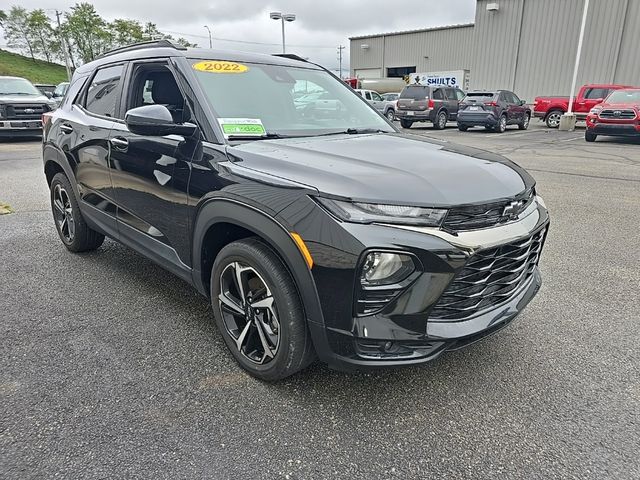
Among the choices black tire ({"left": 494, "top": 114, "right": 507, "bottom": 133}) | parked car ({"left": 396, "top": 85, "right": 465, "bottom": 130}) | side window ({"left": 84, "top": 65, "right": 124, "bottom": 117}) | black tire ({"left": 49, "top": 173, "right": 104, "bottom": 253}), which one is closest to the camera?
side window ({"left": 84, "top": 65, "right": 124, "bottom": 117})

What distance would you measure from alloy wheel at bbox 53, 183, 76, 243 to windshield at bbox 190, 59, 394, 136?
2.31 meters

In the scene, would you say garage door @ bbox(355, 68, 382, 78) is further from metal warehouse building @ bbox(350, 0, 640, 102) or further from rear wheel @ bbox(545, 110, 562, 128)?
rear wheel @ bbox(545, 110, 562, 128)

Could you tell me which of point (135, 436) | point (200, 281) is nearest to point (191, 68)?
point (200, 281)

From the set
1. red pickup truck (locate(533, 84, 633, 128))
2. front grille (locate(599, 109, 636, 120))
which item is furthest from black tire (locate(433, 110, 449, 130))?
front grille (locate(599, 109, 636, 120))

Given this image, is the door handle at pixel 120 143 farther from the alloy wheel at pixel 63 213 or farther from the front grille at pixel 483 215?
the front grille at pixel 483 215

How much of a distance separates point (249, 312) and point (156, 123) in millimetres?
1194

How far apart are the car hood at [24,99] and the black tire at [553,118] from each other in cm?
2019

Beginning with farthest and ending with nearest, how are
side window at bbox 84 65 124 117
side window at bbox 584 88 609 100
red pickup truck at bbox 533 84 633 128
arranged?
1. red pickup truck at bbox 533 84 633 128
2. side window at bbox 584 88 609 100
3. side window at bbox 84 65 124 117

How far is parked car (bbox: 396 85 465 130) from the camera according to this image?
2016cm

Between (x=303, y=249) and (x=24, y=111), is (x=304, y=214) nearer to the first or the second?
(x=303, y=249)

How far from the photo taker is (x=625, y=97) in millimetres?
14625

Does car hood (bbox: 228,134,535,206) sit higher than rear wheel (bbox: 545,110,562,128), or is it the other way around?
car hood (bbox: 228,134,535,206)

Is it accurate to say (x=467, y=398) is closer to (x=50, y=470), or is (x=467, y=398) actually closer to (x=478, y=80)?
(x=50, y=470)

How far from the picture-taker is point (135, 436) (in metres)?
2.16
